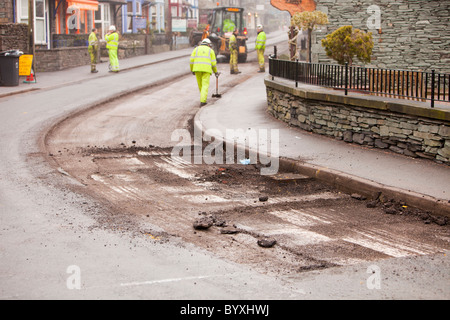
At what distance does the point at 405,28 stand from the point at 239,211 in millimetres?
12177

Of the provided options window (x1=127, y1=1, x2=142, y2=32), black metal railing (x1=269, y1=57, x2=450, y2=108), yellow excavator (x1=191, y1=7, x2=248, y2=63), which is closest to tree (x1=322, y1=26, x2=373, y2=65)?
black metal railing (x1=269, y1=57, x2=450, y2=108)

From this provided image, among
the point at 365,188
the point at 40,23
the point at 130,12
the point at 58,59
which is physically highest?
the point at 130,12

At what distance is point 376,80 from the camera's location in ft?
38.5

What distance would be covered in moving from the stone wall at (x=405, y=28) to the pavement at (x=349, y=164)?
430 centimetres

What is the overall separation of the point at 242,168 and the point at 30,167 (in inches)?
132

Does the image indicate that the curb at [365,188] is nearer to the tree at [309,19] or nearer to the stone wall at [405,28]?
the tree at [309,19]

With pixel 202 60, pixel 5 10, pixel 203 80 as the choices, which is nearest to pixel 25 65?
pixel 5 10

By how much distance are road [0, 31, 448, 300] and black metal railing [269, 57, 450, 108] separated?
2715mm

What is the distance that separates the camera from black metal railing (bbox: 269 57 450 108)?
34.1 ft

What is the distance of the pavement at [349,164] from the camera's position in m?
8.29

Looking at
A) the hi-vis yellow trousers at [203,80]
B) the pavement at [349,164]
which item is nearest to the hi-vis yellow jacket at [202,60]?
the hi-vis yellow trousers at [203,80]

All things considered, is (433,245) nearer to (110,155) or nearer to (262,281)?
(262,281)

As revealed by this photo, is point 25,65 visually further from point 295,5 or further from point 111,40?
point 295,5

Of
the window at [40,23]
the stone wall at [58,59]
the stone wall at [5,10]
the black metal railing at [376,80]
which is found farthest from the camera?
the window at [40,23]
